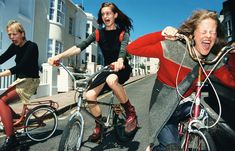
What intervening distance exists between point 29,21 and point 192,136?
17640mm

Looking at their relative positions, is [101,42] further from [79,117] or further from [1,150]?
[1,150]

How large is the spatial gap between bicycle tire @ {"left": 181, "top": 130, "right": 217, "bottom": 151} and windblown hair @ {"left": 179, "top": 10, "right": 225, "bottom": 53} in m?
0.84

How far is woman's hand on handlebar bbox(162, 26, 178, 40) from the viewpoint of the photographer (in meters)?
2.76

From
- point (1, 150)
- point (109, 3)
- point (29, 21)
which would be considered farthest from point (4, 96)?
point (29, 21)

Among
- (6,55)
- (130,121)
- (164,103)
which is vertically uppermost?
(6,55)

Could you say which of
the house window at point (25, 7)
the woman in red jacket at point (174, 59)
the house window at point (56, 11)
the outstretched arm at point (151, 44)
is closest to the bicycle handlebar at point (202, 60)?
the woman in red jacket at point (174, 59)

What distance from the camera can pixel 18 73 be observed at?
5238mm

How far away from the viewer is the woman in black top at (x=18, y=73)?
4.89m

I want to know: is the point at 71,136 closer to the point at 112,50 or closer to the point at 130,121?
the point at 130,121

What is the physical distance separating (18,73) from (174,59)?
319 centimetres

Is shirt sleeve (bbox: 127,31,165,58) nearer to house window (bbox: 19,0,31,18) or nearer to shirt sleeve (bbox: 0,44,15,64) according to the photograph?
shirt sleeve (bbox: 0,44,15,64)

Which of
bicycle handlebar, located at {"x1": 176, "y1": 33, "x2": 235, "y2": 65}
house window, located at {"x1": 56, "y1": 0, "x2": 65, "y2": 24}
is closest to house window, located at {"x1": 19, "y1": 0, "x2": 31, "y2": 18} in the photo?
house window, located at {"x1": 56, "y1": 0, "x2": 65, "y2": 24}

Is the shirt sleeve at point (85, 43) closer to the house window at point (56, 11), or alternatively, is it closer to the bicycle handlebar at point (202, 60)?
the bicycle handlebar at point (202, 60)

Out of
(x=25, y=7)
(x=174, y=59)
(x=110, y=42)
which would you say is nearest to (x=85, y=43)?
(x=110, y=42)
